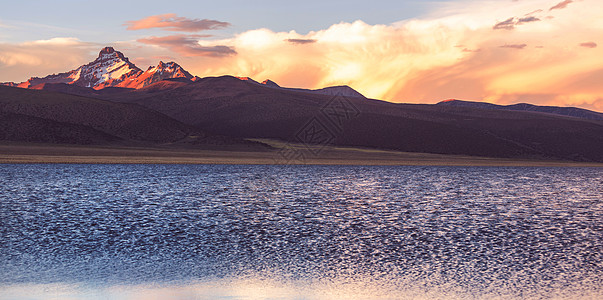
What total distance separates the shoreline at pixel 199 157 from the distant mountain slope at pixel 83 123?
9746mm

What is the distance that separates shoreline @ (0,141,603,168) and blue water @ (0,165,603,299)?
58253mm

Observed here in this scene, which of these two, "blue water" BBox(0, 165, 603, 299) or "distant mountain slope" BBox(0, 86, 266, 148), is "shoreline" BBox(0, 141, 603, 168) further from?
"blue water" BBox(0, 165, 603, 299)

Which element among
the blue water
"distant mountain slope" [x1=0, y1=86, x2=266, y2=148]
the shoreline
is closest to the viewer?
the blue water

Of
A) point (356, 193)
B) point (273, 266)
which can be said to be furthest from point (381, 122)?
point (273, 266)

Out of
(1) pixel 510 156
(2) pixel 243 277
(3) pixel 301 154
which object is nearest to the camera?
(2) pixel 243 277

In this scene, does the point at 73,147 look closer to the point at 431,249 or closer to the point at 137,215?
the point at 137,215

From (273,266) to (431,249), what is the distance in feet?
20.8

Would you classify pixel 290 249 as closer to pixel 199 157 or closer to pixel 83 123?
pixel 199 157

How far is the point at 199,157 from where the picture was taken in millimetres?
112062

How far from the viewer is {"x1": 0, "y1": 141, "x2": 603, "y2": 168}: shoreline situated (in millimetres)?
95562

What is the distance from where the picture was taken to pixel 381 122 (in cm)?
19888

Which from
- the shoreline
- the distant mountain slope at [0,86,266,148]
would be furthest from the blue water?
the distant mountain slope at [0,86,266,148]

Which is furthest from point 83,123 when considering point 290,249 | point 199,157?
point 290,249

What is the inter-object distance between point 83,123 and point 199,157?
52.5 m
